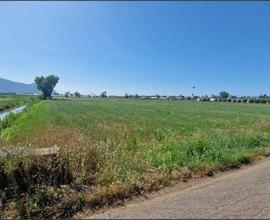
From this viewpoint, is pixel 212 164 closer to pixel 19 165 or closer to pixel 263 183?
pixel 263 183

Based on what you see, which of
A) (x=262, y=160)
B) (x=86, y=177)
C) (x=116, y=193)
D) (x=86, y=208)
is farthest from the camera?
(x=262, y=160)

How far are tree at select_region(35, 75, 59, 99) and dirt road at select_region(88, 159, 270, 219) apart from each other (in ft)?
489

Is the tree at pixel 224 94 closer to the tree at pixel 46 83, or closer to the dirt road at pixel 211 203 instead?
the tree at pixel 46 83

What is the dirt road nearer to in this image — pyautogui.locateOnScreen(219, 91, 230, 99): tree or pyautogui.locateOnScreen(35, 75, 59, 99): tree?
pyautogui.locateOnScreen(35, 75, 59, 99): tree

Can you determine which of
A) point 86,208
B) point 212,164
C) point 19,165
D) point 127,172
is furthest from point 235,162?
point 19,165

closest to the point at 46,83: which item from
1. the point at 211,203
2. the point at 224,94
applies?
the point at 224,94

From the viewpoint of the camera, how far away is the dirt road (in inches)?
208

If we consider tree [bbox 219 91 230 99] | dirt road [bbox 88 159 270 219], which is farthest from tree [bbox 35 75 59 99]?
dirt road [bbox 88 159 270 219]

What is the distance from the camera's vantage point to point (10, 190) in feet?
20.6

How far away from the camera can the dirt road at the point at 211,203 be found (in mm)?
5293

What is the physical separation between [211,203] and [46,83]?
150 m

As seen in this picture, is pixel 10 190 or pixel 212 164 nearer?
pixel 10 190

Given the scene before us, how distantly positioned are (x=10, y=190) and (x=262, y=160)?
7.36 metres

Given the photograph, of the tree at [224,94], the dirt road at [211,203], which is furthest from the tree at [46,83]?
the dirt road at [211,203]
